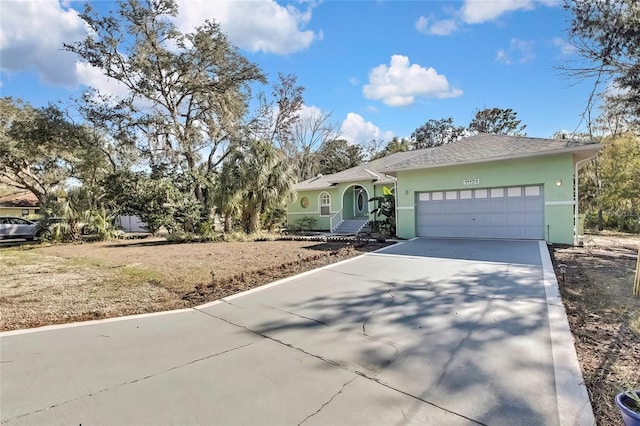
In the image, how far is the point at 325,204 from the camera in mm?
22250

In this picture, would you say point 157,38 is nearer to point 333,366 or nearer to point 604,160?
point 333,366

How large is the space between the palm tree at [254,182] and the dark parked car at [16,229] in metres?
12.6

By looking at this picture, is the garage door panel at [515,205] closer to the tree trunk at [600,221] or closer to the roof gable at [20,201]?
the tree trunk at [600,221]

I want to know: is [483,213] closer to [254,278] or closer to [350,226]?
[350,226]

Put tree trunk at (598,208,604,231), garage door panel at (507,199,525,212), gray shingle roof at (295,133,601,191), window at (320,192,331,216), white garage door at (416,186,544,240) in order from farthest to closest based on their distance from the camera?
window at (320,192,331,216), tree trunk at (598,208,604,231), garage door panel at (507,199,525,212), white garage door at (416,186,544,240), gray shingle roof at (295,133,601,191)

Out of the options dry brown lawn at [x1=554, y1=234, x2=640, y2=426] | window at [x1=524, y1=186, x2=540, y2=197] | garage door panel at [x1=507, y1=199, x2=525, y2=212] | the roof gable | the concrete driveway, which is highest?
the roof gable

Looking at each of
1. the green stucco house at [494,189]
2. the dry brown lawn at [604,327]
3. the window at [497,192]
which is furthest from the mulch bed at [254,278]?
the window at [497,192]

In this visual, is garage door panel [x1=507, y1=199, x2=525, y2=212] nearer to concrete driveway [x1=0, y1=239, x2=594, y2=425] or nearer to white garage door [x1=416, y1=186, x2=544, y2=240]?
white garage door [x1=416, y1=186, x2=544, y2=240]

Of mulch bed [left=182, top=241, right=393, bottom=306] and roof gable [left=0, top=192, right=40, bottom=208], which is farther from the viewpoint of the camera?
roof gable [left=0, top=192, right=40, bottom=208]

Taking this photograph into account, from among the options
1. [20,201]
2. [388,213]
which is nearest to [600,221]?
[388,213]

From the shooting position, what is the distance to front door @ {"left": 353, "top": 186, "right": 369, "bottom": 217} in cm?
2222

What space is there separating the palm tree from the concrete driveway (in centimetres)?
1054

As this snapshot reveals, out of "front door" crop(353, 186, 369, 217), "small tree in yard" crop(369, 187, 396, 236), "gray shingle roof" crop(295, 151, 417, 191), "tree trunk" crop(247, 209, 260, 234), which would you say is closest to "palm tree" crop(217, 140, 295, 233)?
"tree trunk" crop(247, 209, 260, 234)

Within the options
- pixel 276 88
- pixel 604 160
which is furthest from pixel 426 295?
pixel 276 88
